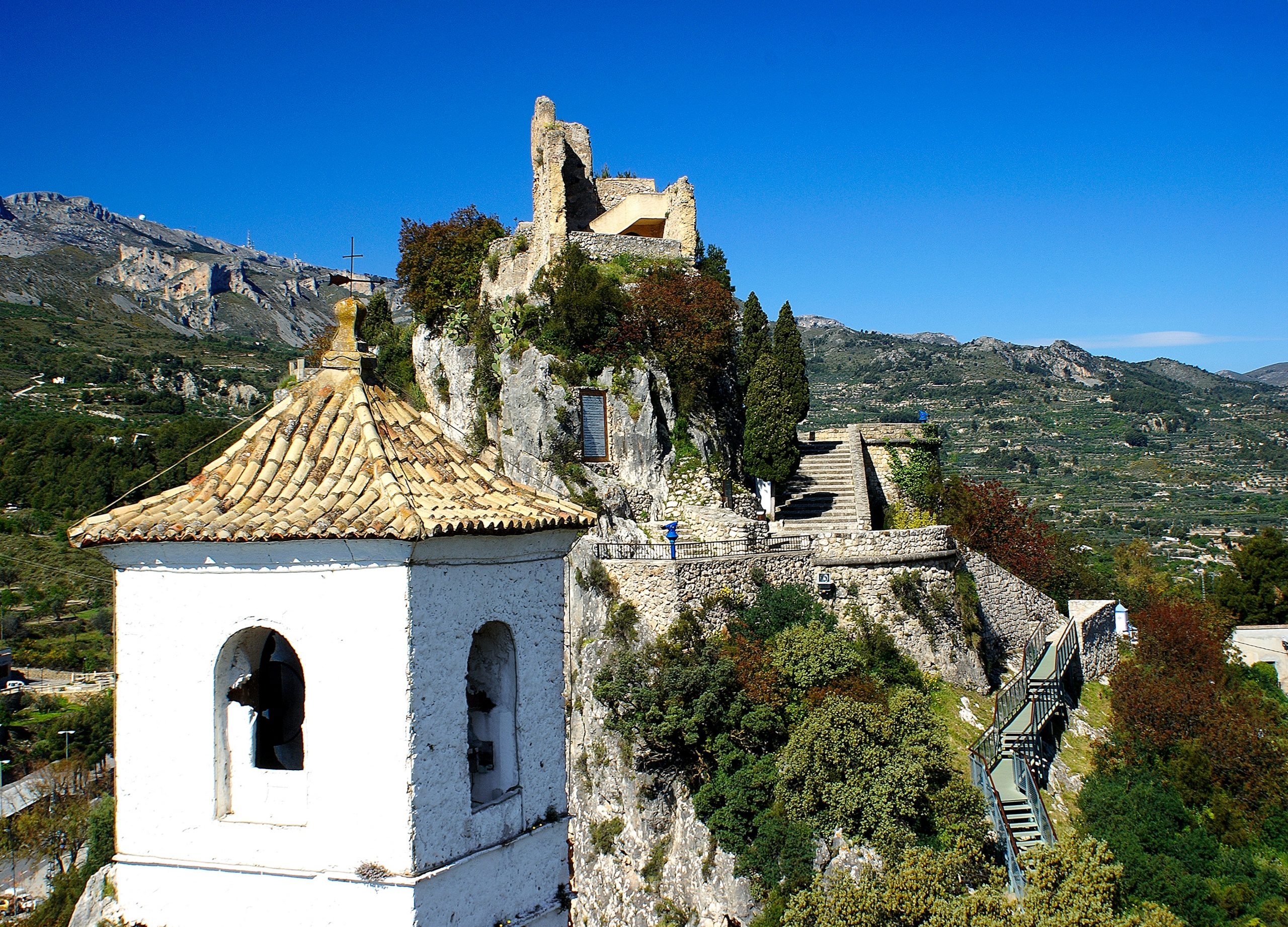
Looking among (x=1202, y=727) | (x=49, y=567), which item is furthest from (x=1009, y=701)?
(x=49, y=567)

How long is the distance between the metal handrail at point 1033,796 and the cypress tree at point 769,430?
816 cm

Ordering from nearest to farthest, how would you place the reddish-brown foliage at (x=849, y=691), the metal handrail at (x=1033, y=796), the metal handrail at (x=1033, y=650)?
1. the metal handrail at (x=1033, y=796)
2. the reddish-brown foliage at (x=849, y=691)
3. the metal handrail at (x=1033, y=650)

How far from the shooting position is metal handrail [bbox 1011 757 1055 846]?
1639cm

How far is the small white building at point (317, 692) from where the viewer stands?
4.85 m

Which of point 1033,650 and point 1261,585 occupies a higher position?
point 1261,585

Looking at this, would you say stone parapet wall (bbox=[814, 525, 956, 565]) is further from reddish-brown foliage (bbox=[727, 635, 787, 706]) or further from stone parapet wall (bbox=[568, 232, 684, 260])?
stone parapet wall (bbox=[568, 232, 684, 260])

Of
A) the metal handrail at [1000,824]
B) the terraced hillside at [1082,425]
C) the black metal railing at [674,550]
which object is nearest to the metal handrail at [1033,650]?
the metal handrail at [1000,824]

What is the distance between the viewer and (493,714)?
230 inches

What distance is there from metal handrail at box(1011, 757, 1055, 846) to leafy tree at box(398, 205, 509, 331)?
1791 cm

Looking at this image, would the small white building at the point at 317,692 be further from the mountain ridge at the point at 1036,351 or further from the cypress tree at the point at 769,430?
the mountain ridge at the point at 1036,351

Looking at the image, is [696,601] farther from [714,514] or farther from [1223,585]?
[1223,585]

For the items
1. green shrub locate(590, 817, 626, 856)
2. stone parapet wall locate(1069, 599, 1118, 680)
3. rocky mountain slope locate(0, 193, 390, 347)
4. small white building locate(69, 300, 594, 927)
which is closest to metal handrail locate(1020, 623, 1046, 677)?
stone parapet wall locate(1069, 599, 1118, 680)

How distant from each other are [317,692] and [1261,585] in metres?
39.2

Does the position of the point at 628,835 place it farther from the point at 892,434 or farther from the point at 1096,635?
the point at 1096,635
